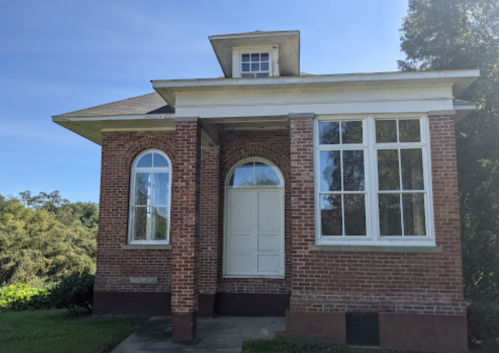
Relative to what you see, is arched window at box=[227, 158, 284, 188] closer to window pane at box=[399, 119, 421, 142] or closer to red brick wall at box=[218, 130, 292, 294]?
red brick wall at box=[218, 130, 292, 294]

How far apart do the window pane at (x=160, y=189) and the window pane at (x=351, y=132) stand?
4.51m

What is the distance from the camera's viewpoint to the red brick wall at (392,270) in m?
6.92

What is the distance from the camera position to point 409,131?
7.45 m

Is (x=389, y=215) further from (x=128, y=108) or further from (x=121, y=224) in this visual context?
(x=128, y=108)

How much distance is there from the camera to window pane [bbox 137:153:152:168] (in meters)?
10.2

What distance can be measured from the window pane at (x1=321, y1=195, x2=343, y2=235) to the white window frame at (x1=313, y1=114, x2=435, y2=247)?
8cm

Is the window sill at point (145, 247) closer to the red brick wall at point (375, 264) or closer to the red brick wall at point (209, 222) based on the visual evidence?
the red brick wall at point (209, 222)

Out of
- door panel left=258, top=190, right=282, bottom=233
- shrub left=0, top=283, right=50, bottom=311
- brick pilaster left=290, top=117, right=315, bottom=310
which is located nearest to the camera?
brick pilaster left=290, top=117, right=315, bottom=310

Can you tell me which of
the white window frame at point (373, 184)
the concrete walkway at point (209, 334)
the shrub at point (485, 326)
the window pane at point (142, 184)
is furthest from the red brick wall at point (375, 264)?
the window pane at point (142, 184)

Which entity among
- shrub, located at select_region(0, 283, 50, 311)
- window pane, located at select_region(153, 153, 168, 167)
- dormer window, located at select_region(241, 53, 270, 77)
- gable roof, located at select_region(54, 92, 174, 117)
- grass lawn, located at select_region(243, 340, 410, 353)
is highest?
dormer window, located at select_region(241, 53, 270, 77)

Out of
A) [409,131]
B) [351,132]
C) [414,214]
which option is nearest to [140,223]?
[351,132]

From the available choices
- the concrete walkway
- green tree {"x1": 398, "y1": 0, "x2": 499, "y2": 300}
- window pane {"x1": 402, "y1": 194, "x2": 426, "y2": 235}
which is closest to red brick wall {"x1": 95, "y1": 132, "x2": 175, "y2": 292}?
the concrete walkway

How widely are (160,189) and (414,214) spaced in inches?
229

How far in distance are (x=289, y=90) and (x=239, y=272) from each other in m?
4.38
